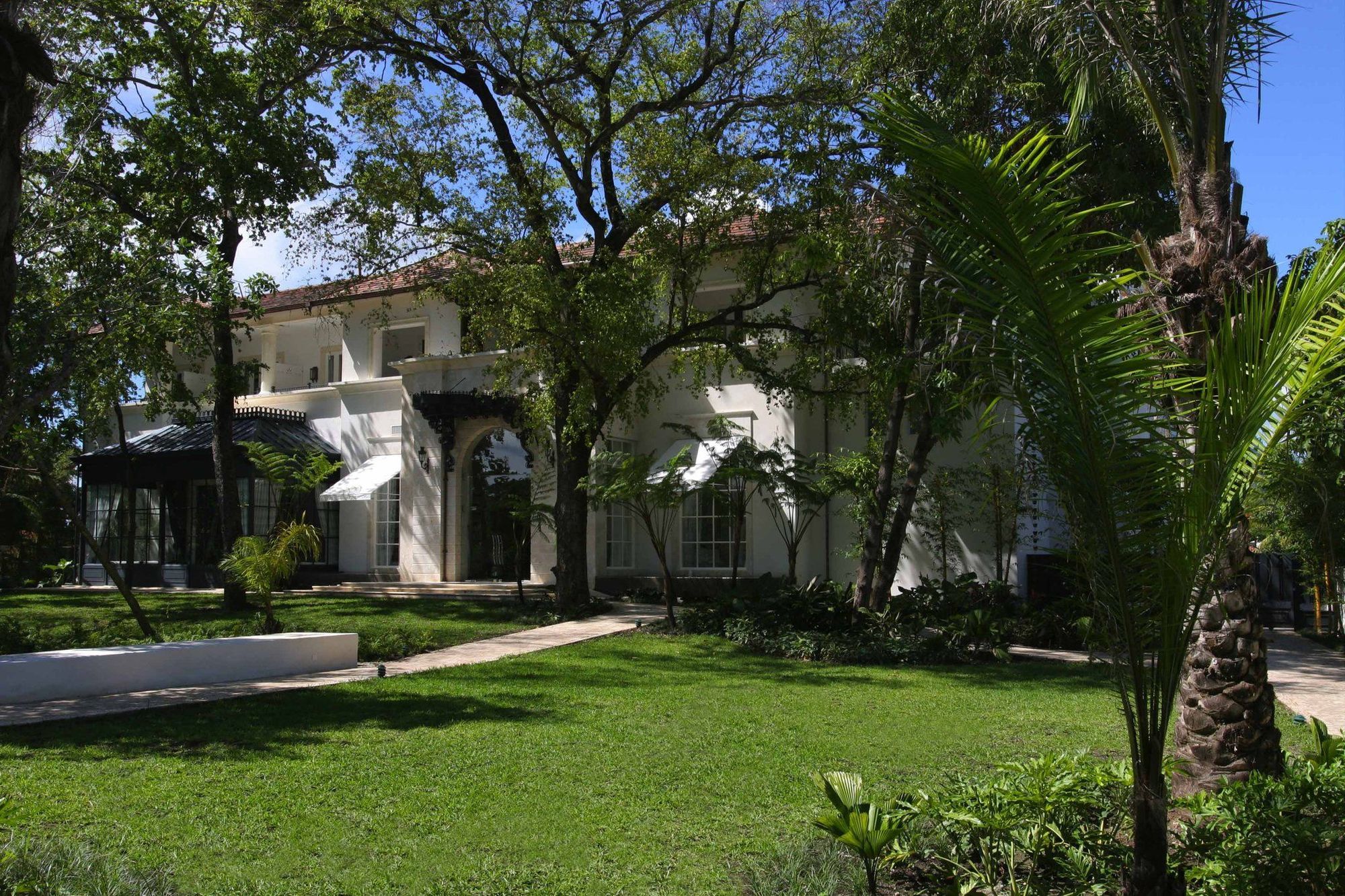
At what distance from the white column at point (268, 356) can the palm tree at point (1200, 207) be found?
80.2 feet

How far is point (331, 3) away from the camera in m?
14.9

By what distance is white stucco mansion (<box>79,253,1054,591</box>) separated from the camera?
68.2 feet

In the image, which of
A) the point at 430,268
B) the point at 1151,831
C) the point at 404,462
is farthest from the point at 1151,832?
the point at 404,462

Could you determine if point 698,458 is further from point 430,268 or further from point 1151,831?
point 1151,831

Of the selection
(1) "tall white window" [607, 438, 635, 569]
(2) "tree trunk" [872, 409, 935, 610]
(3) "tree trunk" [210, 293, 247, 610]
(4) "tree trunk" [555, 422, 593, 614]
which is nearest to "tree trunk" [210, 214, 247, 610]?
(3) "tree trunk" [210, 293, 247, 610]

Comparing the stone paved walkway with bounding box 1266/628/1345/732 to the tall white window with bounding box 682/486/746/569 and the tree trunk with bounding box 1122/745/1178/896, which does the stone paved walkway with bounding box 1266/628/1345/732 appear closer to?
the tree trunk with bounding box 1122/745/1178/896

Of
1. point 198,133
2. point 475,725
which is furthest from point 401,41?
point 475,725

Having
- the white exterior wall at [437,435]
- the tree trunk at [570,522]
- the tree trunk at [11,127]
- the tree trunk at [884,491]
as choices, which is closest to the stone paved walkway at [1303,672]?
the tree trunk at [884,491]

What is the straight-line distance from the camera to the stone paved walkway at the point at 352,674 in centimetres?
957

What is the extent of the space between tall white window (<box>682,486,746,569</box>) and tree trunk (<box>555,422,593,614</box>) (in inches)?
150

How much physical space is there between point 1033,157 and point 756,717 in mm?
6559

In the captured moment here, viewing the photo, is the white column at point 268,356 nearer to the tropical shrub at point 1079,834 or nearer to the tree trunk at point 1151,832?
the tropical shrub at point 1079,834

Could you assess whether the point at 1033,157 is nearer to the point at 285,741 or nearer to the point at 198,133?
the point at 285,741

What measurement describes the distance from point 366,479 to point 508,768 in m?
18.1
